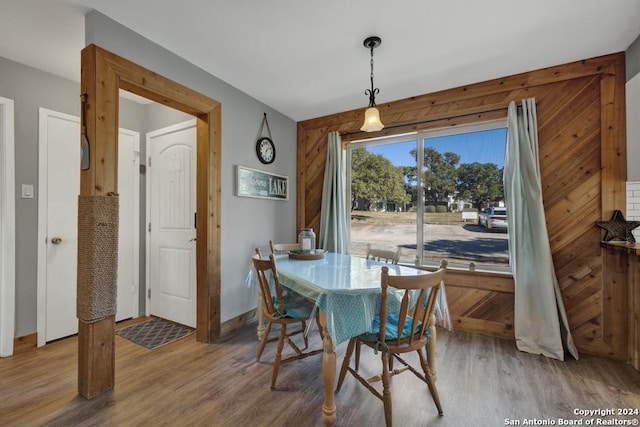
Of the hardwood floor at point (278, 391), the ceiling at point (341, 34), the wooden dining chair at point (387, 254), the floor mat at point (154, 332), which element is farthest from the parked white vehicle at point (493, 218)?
the floor mat at point (154, 332)

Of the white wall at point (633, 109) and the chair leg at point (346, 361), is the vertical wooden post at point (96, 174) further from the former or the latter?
the white wall at point (633, 109)

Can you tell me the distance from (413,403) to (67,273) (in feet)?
10.3

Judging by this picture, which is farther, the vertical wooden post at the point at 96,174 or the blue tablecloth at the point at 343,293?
the vertical wooden post at the point at 96,174

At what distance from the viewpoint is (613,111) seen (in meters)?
2.27

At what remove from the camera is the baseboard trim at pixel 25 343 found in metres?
2.30

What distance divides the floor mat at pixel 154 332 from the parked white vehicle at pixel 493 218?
3165 mm

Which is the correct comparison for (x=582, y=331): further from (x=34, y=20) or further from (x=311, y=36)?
(x=34, y=20)

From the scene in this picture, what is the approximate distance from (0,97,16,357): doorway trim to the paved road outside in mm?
3256

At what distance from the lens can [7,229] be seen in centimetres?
227

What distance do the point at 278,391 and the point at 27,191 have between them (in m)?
2.66

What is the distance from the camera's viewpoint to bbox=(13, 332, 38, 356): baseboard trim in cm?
230

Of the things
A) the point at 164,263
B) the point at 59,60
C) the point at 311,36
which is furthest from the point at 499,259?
the point at 59,60

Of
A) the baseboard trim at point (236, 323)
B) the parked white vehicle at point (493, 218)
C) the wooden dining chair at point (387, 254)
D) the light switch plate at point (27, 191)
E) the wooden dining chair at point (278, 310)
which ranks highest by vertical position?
the light switch plate at point (27, 191)

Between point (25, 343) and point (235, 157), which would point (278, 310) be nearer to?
point (235, 157)
